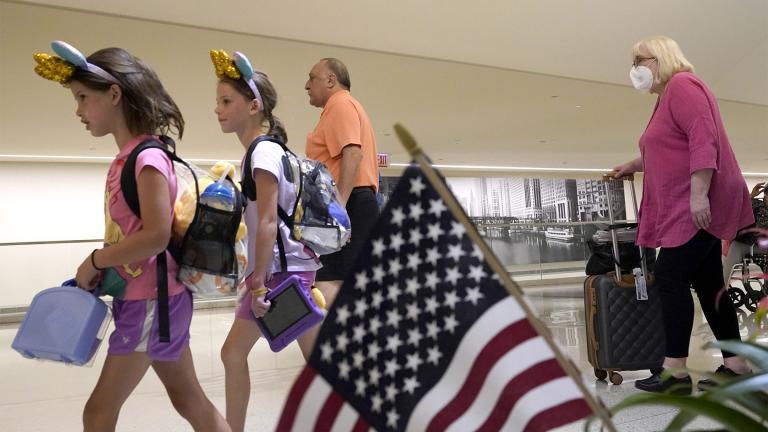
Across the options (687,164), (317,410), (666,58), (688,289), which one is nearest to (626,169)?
(687,164)

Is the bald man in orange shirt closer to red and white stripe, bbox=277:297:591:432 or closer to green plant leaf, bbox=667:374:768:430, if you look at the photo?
red and white stripe, bbox=277:297:591:432

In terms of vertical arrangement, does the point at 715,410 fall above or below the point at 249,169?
below

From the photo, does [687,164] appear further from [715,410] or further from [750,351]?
[715,410]

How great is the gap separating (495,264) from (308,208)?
149 cm

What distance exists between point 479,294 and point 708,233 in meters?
2.32

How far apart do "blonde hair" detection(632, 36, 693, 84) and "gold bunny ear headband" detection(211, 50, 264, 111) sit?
5.76 feet

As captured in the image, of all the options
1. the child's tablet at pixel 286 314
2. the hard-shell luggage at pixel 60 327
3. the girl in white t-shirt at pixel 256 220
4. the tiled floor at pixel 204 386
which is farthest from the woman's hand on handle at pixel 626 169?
the hard-shell luggage at pixel 60 327

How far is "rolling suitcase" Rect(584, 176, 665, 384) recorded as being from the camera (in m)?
3.24

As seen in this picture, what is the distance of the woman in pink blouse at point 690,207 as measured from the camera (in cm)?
278

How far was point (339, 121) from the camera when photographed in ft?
9.16

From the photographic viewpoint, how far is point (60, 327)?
157cm

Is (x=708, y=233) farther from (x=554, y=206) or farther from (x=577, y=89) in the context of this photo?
(x=554, y=206)

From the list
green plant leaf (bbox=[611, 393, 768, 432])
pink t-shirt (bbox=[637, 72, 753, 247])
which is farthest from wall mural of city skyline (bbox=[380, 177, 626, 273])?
green plant leaf (bbox=[611, 393, 768, 432])

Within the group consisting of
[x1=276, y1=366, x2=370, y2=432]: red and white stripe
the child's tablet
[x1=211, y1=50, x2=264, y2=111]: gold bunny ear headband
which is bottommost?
the child's tablet
